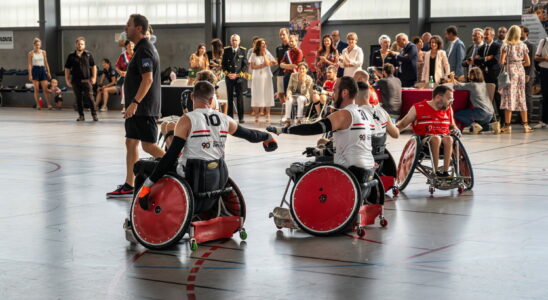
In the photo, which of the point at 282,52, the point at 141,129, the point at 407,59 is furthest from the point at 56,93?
the point at 141,129

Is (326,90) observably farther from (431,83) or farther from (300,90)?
(431,83)

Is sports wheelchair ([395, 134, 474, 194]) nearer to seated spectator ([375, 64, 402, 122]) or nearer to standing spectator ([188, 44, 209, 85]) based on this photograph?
seated spectator ([375, 64, 402, 122])

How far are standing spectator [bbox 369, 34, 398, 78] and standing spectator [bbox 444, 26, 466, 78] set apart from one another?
1.11 metres

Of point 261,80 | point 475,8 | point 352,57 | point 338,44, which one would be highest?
point 475,8

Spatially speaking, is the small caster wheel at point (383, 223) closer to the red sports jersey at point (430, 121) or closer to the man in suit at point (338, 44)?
the red sports jersey at point (430, 121)

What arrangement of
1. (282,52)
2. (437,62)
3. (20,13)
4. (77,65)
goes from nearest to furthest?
1. (437,62)
2. (282,52)
3. (77,65)
4. (20,13)

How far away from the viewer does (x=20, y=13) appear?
3031cm

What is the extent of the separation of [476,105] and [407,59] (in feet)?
6.14

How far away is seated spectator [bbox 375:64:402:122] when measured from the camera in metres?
16.5

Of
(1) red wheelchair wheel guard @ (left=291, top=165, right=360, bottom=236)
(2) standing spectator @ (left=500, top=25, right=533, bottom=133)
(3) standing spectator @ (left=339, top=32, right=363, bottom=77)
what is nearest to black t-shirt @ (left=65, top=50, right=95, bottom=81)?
(3) standing spectator @ (left=339, top=32, right=363, bottom=77)

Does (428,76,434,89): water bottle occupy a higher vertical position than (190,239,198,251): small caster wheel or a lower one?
higher

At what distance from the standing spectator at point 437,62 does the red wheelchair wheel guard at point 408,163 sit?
827 centimetres

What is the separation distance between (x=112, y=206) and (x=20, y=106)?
2181 cm

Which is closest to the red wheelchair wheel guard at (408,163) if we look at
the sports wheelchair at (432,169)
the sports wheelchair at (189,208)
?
the sports wheelchair at (432,169)
